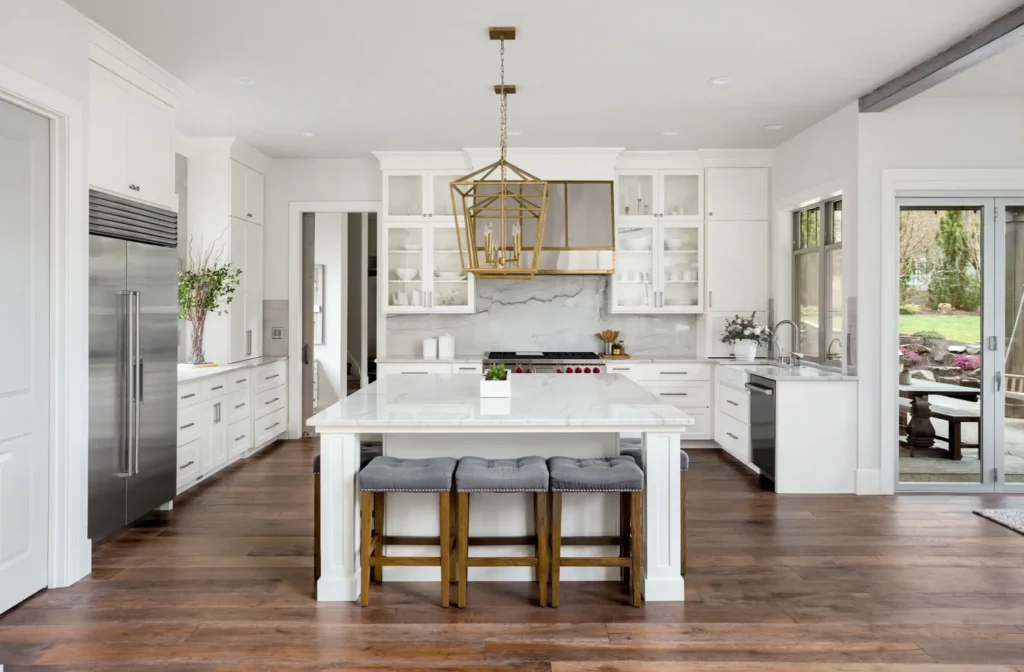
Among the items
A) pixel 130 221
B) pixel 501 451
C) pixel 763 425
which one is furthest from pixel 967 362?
pixel 130 221

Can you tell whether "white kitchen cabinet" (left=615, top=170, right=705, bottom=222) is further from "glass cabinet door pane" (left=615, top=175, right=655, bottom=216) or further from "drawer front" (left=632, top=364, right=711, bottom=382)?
"drawer front" (left=632, top=364, right=711, bottom=382)

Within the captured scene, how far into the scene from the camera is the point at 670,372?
21.1ft

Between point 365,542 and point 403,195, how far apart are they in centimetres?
428

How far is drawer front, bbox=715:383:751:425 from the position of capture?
18.5 feet

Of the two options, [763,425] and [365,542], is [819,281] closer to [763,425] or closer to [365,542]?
[763,425]

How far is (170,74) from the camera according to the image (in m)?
4.38

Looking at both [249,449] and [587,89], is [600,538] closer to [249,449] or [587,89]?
[587,89]

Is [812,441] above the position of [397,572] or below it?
above

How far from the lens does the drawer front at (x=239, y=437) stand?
562cm

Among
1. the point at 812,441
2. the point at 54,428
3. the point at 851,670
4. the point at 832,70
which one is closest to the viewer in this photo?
the point at 851,670

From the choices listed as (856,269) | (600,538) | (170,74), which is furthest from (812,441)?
(170,74)

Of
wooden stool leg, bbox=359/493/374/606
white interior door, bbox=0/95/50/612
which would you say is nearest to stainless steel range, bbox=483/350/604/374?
wooden stool leg, bbox=359/493/374/606

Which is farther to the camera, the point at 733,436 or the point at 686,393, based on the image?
A: the point at 686,393

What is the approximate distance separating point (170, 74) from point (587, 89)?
2629 millimetres
